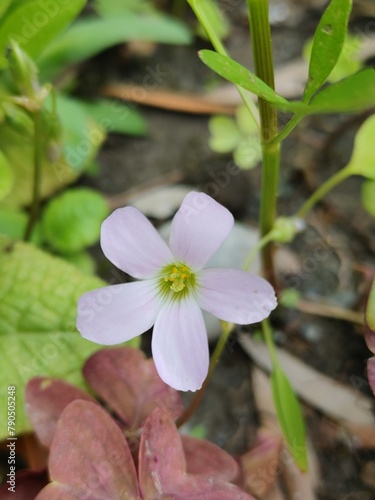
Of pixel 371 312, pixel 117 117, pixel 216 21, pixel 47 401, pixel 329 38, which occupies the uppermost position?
pixel 329 38

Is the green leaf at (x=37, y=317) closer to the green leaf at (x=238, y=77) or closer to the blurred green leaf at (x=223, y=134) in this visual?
the green leaf at (x=238, y=77)

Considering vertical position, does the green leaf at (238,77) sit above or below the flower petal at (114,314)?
above

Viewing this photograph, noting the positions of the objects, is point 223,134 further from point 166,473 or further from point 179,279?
point 166,473

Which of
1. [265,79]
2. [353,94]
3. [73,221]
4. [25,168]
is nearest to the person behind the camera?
[353,94]

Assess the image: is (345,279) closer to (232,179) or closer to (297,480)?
(232,179)

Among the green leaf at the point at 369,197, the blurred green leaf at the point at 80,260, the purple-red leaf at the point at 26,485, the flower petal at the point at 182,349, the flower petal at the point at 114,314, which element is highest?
the flower petal at the point at 114,314

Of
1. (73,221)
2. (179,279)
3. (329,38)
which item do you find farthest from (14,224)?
(329,38)

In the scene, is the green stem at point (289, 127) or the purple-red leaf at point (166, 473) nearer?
the green stem at point (289, 127)

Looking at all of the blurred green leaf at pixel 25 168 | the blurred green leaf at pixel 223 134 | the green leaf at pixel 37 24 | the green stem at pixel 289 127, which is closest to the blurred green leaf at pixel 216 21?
the blurred green leaf at pixel 223 134
